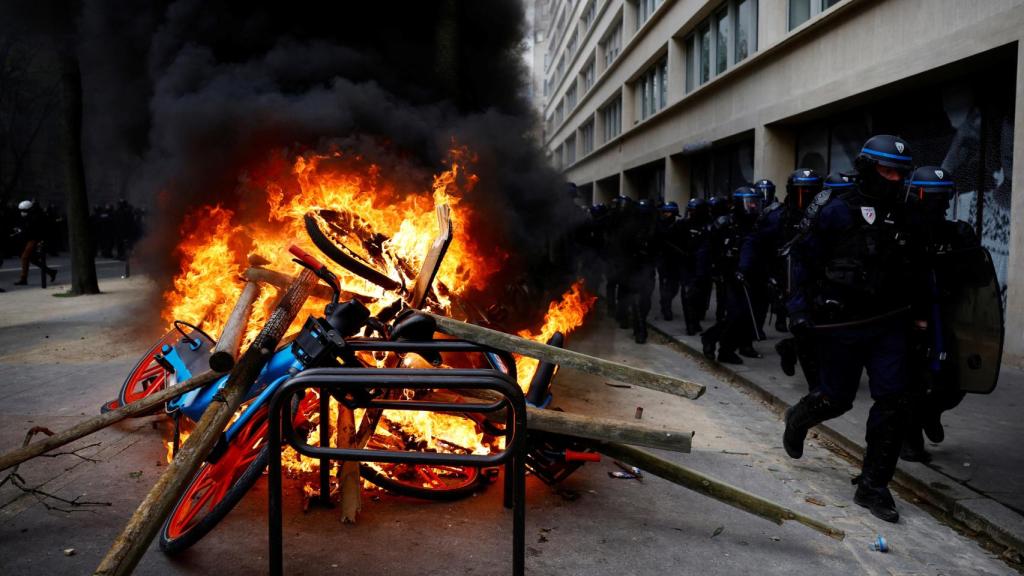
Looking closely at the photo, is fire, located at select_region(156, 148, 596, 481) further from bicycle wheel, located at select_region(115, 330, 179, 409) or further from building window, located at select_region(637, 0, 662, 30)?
building window, located at select_region(637, 0, 662, 30)

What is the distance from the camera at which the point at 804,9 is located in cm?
1335

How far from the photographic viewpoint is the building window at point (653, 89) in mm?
23203

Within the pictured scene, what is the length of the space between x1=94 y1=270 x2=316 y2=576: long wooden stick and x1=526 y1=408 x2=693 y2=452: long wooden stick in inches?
48.6

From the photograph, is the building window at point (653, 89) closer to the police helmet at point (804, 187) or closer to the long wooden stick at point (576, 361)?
the police helmet at point (804, 187)

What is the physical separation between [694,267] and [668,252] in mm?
650

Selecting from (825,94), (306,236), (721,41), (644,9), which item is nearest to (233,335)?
(306,236)

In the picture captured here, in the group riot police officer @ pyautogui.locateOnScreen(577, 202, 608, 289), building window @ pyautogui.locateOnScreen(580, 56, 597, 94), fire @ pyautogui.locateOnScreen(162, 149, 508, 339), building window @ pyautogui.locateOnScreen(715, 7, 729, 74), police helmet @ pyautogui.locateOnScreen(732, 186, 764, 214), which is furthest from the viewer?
building window @ pyautogui.locateOnScreen(580, 56, 597, 94)

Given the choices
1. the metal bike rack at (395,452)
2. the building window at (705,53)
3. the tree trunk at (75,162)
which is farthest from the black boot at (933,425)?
the building window at (705,53)

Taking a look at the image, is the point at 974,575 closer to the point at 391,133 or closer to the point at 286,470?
the point at 286,470

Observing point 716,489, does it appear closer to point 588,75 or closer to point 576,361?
point 576,361

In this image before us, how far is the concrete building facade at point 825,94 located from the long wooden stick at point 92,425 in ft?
25.0

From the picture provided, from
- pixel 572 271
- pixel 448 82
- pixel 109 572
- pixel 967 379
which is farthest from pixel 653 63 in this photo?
pixel 109 572

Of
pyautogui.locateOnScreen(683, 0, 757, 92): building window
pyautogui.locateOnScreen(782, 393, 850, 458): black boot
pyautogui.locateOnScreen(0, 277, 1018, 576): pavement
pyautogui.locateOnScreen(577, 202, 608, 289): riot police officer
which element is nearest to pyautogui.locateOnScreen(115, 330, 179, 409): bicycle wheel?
pyautogui.locateOnScreen(0, 277, 1018, 576): pavement

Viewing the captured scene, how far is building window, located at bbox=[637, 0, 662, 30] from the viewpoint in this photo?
2389cm
